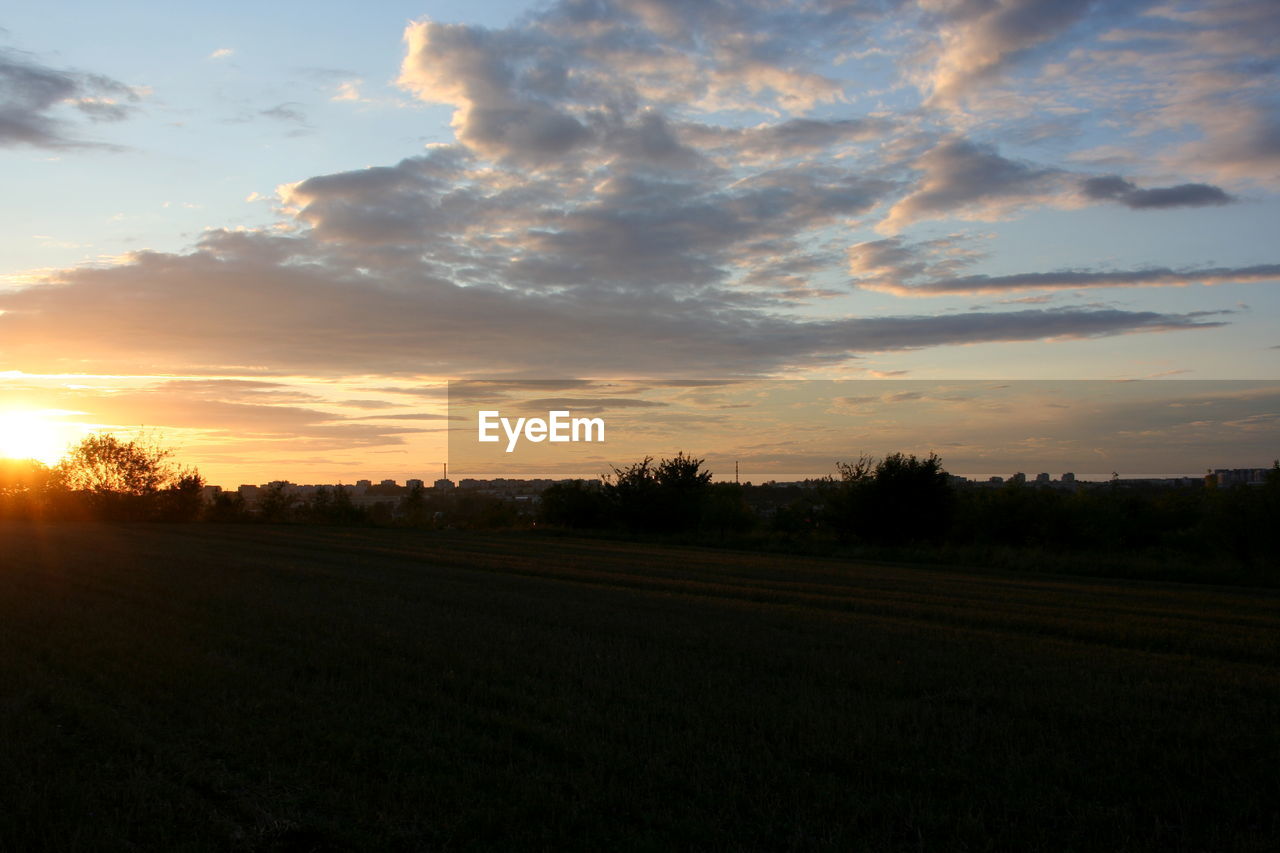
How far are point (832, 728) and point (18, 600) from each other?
14838 millimetres

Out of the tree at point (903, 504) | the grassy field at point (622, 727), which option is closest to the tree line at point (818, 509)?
the tree at point (903, 504)

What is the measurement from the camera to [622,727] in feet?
25.7

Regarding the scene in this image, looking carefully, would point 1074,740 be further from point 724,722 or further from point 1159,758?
point 724,722

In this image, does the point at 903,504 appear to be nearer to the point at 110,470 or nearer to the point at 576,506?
the point at 576,506

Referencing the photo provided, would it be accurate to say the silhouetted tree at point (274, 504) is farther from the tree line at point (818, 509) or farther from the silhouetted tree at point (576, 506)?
the silhouetted tree at point (576, 506)

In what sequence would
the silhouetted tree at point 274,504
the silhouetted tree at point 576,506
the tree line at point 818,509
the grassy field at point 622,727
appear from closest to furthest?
the grassy field at point 622,727 → the tree line at point 818,509 → the silhouetted tree at point 576,506 → the silhouetted tree at point 274,504

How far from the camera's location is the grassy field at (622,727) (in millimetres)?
5723

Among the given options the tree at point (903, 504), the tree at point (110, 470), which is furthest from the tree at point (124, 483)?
the tree at point (903, 504)

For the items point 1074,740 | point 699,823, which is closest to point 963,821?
point 699,823

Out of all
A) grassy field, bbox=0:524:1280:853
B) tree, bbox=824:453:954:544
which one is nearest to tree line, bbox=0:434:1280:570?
tree, bbox=824:453:954:544

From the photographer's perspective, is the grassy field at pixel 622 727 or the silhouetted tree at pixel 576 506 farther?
the silhouetted tree at pixel 576 506

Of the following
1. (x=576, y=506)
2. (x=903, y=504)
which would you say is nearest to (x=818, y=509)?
(x=903, y=504)

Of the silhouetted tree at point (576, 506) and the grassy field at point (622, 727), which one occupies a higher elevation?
the silhouetted tree at point (576, 506)

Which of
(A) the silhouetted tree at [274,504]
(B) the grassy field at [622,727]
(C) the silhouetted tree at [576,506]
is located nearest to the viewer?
(B) the grassy field at [622,727]
